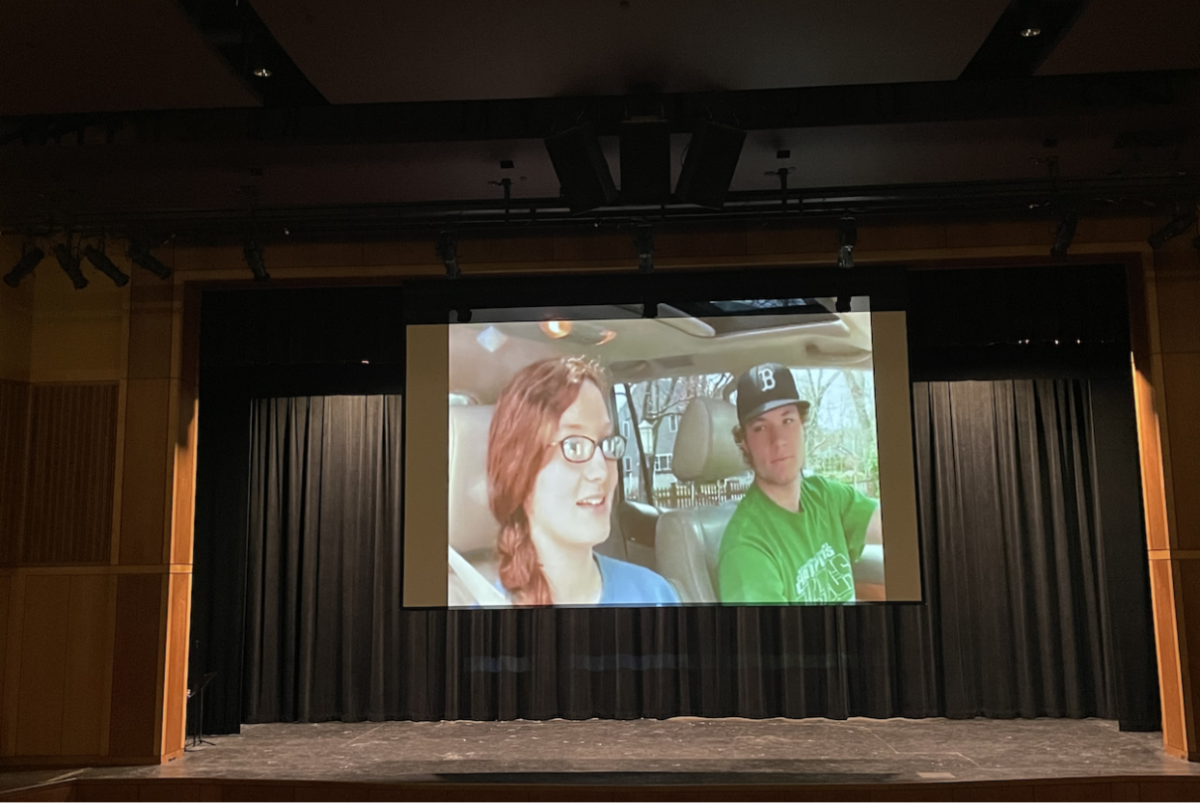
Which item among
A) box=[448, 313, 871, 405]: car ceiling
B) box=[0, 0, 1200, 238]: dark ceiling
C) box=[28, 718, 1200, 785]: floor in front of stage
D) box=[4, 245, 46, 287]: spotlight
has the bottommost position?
box=[28, 718, 1200, 785]: floor in front of stage

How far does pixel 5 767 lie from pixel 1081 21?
7093mm

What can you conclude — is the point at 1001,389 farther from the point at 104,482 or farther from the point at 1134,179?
the point at 104,482

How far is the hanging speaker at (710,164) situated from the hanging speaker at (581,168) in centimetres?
39

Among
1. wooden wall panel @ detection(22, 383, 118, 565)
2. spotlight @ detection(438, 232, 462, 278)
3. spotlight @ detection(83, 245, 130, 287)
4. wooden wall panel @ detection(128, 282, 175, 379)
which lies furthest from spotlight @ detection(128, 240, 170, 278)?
spotlight @ detection(438, 232, 462, 278)

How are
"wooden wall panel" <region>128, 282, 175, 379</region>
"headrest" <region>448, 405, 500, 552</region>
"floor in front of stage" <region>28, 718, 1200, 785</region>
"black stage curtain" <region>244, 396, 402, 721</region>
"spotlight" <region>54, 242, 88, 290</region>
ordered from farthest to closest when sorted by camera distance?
"black stage curtain" <region>244, 396, 402, 721</region> < "wooden wall panel" <region>128, 282, 175, 379</region> < "headrest" <region>448, 405, 500, 552</region> < "spotlight" <region>54, 242, 88, 290</region> < "floor in front of stage" <region>28, 718, 1200, 785</region>

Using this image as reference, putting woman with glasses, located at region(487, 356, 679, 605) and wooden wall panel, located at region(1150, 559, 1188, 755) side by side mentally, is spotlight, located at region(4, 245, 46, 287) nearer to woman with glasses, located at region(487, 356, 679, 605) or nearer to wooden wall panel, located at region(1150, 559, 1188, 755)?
woman with glasses, located at region(487, 356, 679, 605)

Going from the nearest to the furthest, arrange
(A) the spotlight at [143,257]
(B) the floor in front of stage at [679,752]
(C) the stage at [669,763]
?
1. (C) the stage at [669,763]
2. (B) the floor in front of stage at [679,752]
3. (A) the spotlight at [143,257]

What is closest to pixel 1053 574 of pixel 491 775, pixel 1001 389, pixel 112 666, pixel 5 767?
pixel 1001 389

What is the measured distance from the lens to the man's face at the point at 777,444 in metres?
6.76

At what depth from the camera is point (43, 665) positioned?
686 cm

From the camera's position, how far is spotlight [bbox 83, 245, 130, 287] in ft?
21.3

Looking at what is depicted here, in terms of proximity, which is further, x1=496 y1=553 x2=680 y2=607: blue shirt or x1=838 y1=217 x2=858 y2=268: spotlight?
x1=496 y1=553 x2=680 y2=607: blue shirt

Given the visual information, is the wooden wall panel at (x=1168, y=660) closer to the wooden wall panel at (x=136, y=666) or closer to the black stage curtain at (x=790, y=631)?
the black stage curtain at (x=790, y=631)

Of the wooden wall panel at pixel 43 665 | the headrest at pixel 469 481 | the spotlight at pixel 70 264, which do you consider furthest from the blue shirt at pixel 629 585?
the spotlight at pixel 70 264
